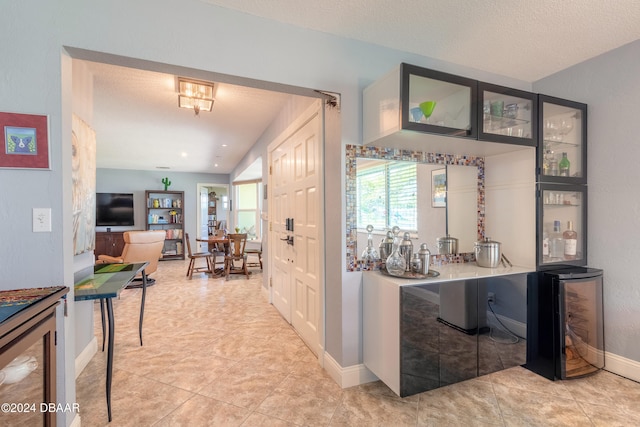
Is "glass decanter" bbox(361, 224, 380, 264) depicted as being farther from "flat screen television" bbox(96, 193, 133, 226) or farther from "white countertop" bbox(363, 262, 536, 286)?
"flat screen television" bbox(96, 193, 133, 226)

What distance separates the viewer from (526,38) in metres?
2.13

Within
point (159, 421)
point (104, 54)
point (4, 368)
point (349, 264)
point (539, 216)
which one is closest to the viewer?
point (4, 368)

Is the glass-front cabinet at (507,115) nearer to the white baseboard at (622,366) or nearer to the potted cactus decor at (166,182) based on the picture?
the white baseboard at (622,366)

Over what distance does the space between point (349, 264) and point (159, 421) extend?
1.50 meters

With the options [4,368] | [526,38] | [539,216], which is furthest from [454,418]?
[526,38]

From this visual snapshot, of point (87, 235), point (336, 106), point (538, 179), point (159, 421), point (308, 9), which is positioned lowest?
point (159, 421)

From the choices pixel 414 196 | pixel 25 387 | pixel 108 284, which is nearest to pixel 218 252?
pixel 108 284

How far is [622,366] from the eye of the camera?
224cm

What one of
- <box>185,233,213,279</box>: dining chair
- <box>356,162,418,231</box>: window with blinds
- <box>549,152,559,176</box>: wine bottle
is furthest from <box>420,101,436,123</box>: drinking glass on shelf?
<box>185,233,213,279</box>: dining chair

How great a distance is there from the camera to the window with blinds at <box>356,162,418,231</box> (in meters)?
2.21

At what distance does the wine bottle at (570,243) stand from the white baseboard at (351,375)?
1875 mm

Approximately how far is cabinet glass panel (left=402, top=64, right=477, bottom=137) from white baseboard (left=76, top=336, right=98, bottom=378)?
117 inches

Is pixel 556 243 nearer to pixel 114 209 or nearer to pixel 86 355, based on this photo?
pixel 86 355

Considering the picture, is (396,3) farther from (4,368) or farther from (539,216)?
(4,368)
